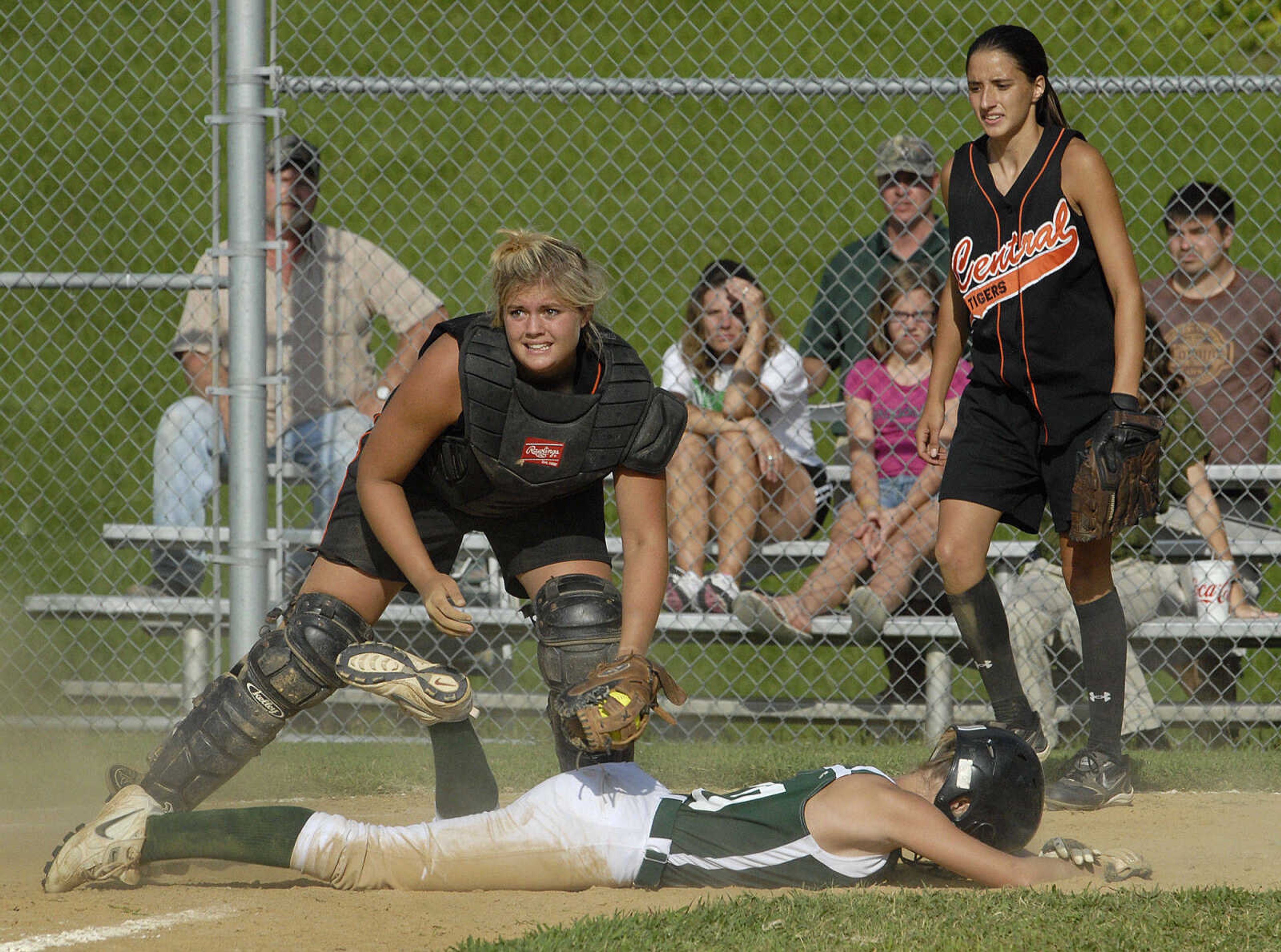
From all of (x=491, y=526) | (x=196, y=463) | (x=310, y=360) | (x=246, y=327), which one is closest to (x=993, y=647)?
(x=491, y=526)

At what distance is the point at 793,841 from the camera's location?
2.97m

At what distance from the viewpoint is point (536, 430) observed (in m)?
3.22

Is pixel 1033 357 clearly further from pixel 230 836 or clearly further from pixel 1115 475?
pixel 230 836

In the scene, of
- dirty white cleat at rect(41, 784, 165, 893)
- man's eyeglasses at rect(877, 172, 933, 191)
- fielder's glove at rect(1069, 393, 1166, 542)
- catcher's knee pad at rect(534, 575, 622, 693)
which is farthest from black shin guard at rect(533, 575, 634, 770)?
man's eyeglasses at rect(877, 172, 933, 191)

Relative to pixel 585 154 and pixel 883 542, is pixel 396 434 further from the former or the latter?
pixel 585 154

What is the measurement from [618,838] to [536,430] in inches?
37.3

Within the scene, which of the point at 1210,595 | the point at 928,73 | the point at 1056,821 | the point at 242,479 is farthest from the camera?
the point at 928,73

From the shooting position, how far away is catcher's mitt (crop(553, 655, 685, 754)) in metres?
2.94

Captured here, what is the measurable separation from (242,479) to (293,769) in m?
0.99

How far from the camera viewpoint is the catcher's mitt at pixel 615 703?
2936 millimetres

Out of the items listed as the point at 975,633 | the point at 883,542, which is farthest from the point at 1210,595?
the point at 975,633

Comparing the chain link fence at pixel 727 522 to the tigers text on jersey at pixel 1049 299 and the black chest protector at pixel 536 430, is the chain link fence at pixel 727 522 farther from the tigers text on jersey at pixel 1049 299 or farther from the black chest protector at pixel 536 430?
the tigers text on jersey at pixel 1049 299

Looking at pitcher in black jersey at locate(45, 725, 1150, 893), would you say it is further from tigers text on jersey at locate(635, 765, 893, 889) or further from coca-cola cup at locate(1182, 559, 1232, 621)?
coca-cola cup at locate(1182, 559, 1232, 621)

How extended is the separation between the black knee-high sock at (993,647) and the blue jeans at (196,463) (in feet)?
7.94
